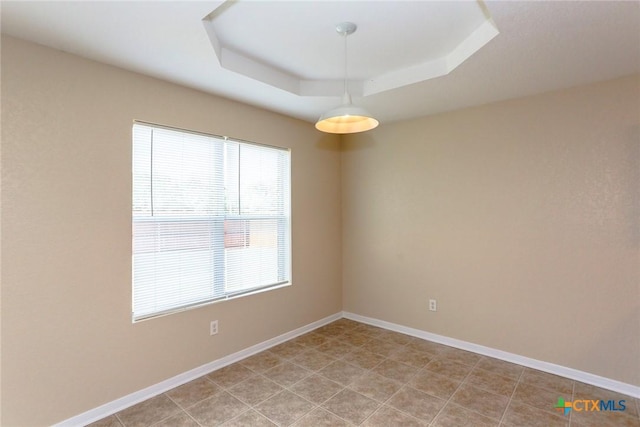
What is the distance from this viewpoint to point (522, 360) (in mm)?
2973

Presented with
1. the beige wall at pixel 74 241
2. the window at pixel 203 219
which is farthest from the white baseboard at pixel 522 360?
the beige wall at pixel 74 241

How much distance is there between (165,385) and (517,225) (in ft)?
11.1

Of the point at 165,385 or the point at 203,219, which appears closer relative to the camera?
the point at 165,385

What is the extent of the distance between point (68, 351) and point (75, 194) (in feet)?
3.41

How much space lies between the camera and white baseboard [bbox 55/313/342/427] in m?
2.16

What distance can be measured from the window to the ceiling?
568 millimetres

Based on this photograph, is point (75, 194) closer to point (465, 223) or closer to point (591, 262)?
point (465, 223)

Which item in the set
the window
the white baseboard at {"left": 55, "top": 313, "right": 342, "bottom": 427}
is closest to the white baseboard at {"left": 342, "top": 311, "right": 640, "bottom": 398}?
the white baseboard at {"left": 55, "top": 313, "right": 342, "bottom": 427}

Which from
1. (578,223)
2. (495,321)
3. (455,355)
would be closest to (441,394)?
(455,355)

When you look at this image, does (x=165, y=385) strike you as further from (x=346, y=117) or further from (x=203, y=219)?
(x=346, y=117)

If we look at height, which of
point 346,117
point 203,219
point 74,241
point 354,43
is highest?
point 354,43

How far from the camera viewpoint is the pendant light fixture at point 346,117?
6.70 ft

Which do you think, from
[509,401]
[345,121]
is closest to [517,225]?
[509,401]

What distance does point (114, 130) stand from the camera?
232 centimetres
